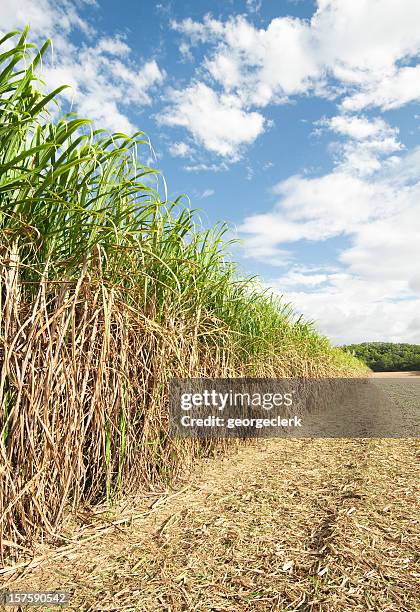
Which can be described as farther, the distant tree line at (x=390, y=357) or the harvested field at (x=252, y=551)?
the distant tree line at (x=390, y=357)

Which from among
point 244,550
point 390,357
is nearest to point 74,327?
point 244,550

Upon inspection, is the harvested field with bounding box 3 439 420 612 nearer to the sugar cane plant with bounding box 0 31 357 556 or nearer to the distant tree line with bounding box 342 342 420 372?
the sugar cane plant with bounding box 0 31 357 556

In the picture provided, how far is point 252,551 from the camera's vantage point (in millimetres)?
1447

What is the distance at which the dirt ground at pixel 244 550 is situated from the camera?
1.19 metres

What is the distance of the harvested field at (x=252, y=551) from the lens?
119 cm

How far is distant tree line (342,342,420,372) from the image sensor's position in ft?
101

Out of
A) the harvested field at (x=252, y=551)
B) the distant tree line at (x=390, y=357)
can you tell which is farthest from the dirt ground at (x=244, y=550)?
the distant tree line at (x=390, y=357)

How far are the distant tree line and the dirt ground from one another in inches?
1126

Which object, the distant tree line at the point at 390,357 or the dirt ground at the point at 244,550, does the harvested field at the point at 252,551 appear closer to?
the dirt ground at the point at 244,550

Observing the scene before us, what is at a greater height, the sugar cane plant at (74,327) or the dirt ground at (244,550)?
the sugar cane plant at (74,327)

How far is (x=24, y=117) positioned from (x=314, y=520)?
190 centimetres

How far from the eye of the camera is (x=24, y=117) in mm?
1420

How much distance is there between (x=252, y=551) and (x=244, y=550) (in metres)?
0.03

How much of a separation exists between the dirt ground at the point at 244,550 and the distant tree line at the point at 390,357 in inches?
1126
